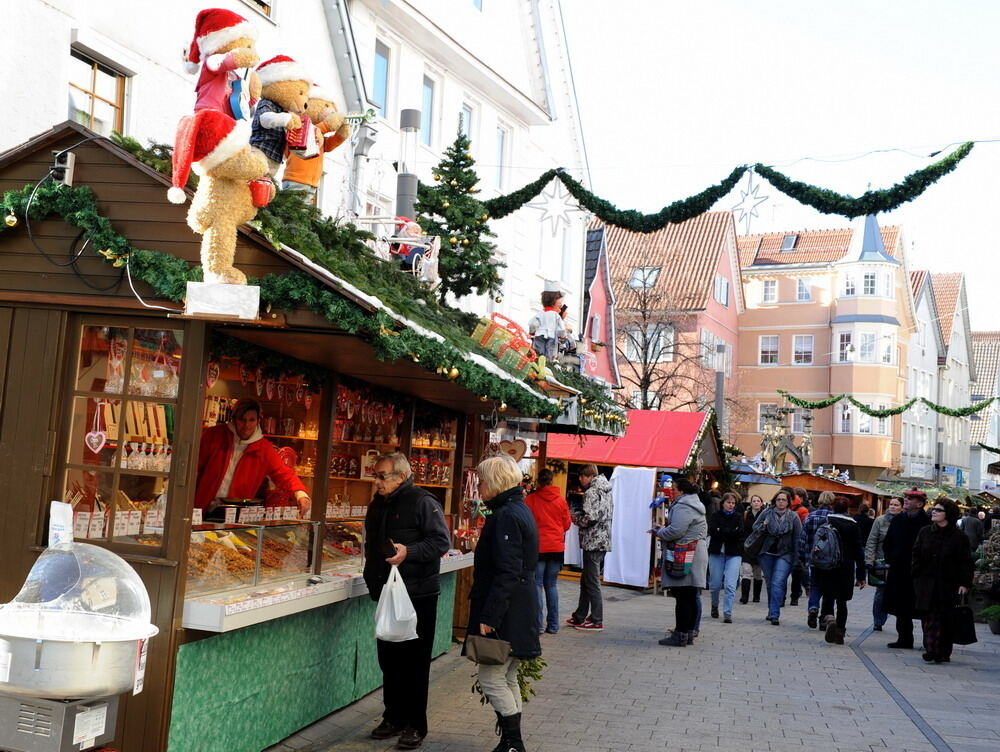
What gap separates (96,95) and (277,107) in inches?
204

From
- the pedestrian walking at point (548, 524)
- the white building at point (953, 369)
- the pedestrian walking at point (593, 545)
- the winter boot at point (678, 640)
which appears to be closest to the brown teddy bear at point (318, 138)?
the pedestrian walking at point (548, 524)

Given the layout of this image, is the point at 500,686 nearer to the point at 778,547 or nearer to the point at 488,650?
the point at 488,650

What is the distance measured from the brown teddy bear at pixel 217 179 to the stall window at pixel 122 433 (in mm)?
784

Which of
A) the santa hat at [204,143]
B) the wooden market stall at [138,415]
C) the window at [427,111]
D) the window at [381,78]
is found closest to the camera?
the santa hat at [204,143]

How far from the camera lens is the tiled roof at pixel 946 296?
66.0 meters

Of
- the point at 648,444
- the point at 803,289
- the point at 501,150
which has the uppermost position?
the point at 803,289

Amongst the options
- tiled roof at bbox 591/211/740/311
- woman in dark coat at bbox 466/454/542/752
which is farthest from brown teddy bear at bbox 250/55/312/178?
Answer: tiled roof at bbox 591/211/740/311

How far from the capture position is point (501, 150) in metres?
23.0

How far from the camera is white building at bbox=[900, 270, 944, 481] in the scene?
58094 mm

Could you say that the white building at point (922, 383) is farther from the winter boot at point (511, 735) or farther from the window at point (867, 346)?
the winter boot at point (511, 735)

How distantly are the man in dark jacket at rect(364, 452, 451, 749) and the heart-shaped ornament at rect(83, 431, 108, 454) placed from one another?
76.7 inches

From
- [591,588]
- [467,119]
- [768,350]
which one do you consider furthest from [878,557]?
[768,350]

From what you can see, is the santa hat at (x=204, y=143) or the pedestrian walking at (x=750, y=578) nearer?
the santa hat at (x=204, y=143)

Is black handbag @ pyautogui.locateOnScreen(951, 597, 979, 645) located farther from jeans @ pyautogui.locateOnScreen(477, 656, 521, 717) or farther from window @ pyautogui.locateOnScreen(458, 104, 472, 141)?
window @ pyautogui.locateOnScreen(458, 104, 472, 141)
